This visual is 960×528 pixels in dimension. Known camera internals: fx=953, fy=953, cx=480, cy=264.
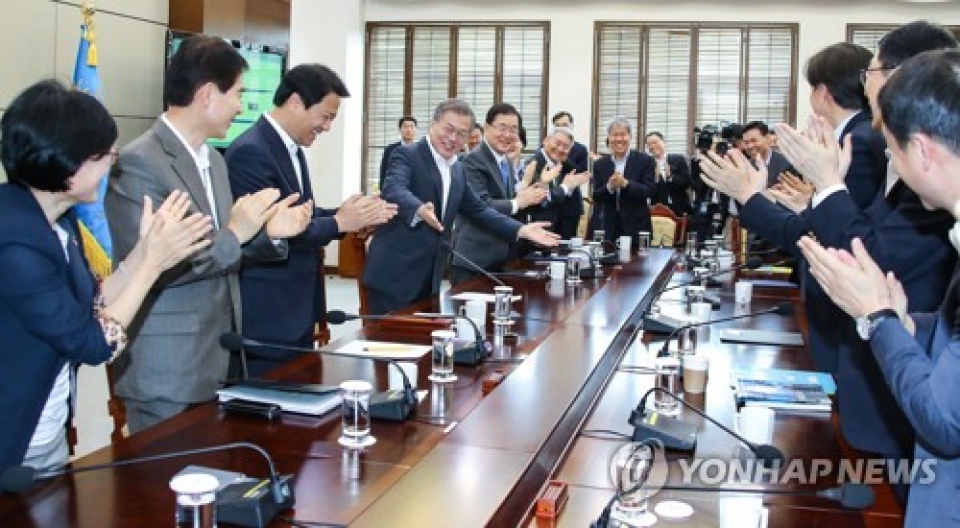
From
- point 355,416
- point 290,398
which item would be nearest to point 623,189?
point 290,398

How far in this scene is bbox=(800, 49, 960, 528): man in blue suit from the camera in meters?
1.44

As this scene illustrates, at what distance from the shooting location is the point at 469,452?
2.01 meters

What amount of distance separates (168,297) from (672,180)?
704 cm

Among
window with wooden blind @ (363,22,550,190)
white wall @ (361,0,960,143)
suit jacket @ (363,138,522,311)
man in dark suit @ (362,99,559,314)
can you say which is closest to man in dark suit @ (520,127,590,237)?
man in dark suit @ (362,99,559,314)

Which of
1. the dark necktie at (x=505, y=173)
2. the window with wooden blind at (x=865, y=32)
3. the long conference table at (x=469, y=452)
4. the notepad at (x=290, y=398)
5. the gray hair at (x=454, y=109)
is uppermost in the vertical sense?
the window with wooden blind at (x=865, y=32)

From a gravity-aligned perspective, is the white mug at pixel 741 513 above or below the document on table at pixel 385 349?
below

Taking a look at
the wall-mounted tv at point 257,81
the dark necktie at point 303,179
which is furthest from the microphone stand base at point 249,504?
the wall-mounted tv at point 257,81

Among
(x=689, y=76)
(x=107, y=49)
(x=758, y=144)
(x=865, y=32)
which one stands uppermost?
(x=865, y=32)

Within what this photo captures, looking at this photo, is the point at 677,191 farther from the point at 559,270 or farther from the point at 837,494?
the point at 837,494

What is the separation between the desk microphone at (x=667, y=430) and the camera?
1.90 metres

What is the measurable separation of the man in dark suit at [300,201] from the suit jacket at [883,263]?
70.6 inches

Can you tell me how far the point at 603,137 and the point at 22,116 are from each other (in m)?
8.80

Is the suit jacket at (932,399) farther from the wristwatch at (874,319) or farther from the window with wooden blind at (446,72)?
the window with wooden blind at (446,72)

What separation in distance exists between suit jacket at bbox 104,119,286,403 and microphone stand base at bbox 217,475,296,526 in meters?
0.99
